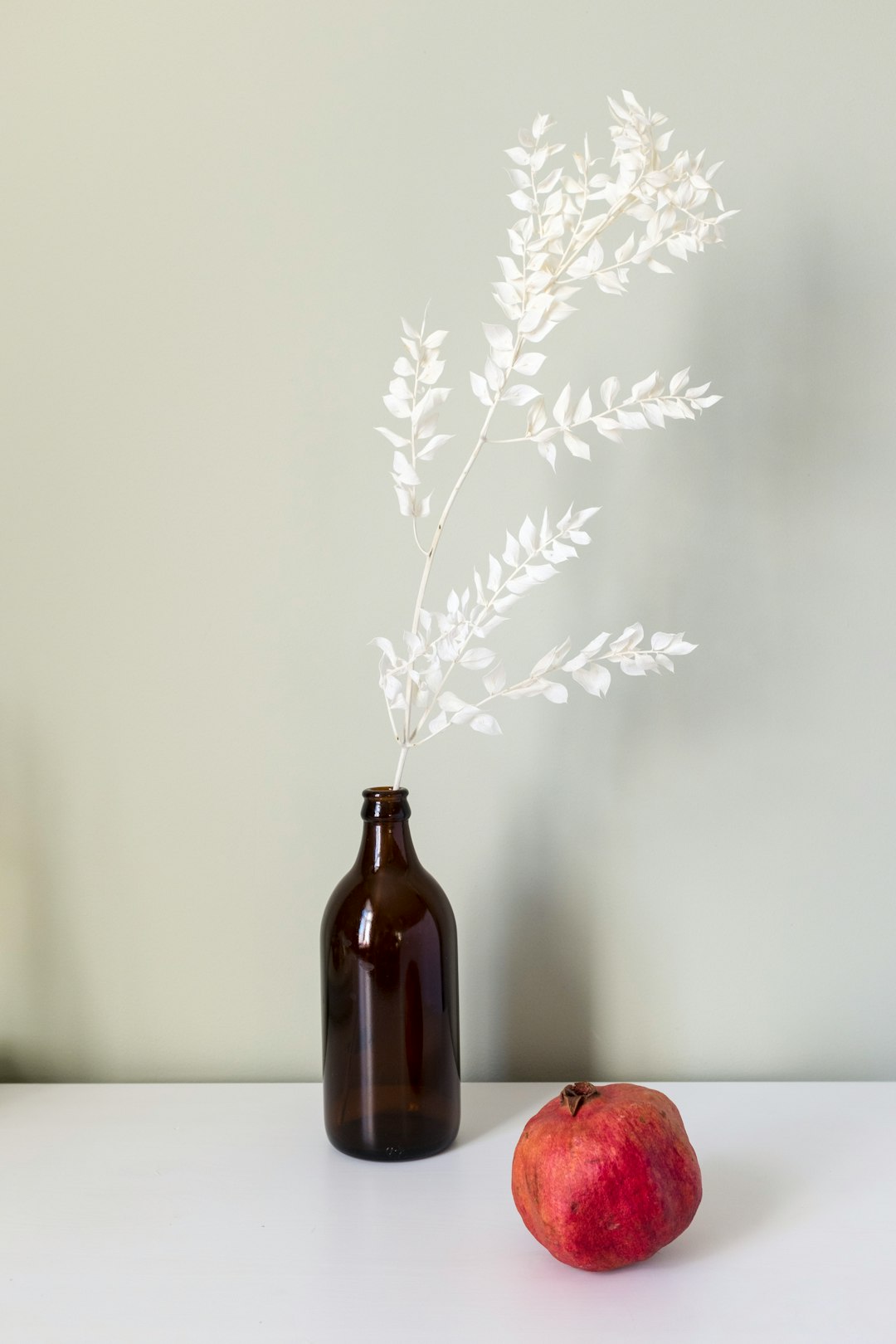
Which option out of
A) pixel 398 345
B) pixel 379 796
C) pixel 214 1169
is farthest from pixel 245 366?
pixel 214 1169

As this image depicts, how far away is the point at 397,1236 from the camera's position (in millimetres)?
652

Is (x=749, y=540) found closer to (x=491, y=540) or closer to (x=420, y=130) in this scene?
(x=491, y=540)

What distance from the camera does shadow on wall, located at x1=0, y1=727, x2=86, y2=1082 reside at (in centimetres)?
98

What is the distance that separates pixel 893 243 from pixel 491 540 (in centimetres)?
44

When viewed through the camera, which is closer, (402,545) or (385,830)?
(385,830)

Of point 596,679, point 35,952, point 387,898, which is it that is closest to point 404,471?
point 596,679

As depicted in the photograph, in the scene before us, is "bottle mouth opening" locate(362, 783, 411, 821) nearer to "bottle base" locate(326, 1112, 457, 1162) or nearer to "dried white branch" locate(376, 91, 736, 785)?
"dried white branch" locate(376, 91, 736, 785)

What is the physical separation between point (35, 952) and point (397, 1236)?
0.49 m

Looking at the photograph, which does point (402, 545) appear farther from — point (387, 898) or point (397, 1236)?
point (397, 1236)

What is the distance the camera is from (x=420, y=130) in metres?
0.94

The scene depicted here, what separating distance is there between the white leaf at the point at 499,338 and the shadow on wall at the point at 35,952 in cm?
56

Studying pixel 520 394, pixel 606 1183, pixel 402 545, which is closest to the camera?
pixel 606 1183

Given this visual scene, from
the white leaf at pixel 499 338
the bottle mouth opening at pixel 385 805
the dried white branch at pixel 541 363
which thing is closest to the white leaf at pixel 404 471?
the dried white branch at pixel 541 363

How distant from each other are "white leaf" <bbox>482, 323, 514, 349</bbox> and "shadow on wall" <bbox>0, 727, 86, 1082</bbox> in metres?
0.56
